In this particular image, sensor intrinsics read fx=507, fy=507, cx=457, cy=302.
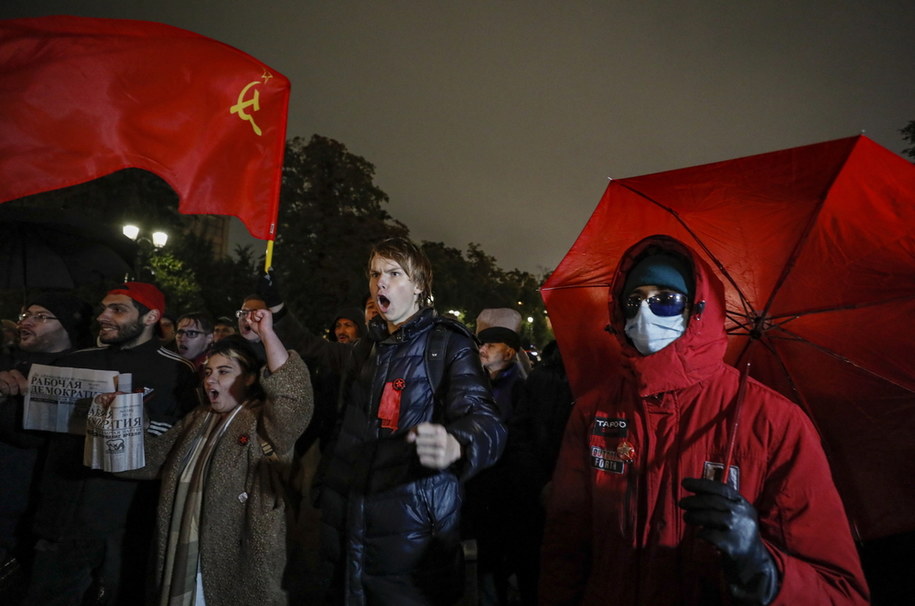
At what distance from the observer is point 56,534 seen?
364 centimetres

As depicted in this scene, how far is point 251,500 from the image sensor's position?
9.80ft

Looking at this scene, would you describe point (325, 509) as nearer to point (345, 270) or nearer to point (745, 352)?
point (745, 352)

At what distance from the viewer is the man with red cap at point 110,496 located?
366cm

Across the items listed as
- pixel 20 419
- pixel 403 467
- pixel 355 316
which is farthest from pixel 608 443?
pixel 355 316

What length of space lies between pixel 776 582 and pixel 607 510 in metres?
0.58

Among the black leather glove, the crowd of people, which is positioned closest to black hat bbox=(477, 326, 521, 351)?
the crowd of people

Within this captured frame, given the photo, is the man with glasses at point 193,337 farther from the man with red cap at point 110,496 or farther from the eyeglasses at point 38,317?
the man with red cap at point 110,496

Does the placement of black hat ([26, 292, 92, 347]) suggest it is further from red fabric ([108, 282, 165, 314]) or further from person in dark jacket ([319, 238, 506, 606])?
person in dark jacket ([319, 238, 506, 606])

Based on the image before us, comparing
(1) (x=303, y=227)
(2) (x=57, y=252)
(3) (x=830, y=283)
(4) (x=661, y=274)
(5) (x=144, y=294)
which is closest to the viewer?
(4) (x=661, y=274)

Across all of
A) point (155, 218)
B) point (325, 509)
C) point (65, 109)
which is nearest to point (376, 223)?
point (155, 218)

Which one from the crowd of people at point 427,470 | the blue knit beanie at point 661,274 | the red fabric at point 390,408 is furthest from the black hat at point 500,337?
the blue knit beanie at point 661,274

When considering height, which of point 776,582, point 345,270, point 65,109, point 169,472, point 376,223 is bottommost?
point 169,472

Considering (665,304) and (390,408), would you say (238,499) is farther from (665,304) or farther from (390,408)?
(665,304)

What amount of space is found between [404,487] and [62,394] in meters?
2.86
